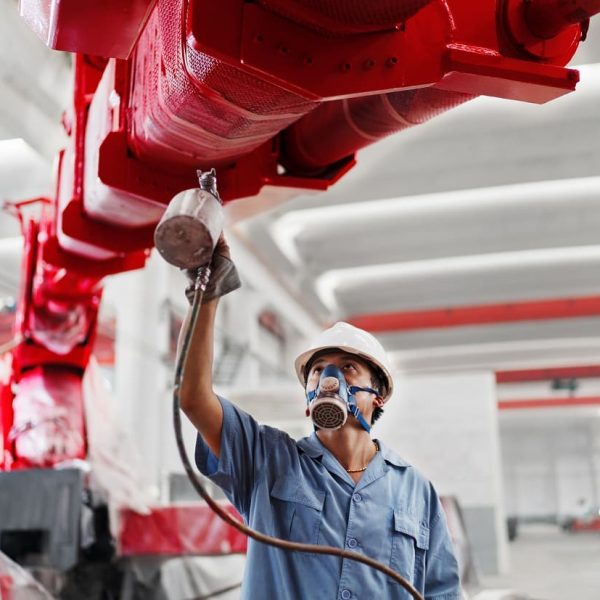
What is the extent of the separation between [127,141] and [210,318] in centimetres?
72

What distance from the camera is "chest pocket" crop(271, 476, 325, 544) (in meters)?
1.57

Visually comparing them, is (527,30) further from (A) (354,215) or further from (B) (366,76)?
(A) (354,215)

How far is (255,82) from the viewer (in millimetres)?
1362

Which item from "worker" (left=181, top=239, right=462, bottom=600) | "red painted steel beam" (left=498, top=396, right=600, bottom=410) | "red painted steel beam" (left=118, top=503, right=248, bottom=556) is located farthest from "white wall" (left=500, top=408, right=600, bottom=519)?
"worker" (left=181, top=239, right=462, bottom=600)

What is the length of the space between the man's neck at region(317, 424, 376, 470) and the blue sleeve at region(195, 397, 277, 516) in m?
0.17

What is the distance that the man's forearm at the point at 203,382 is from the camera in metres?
1.40

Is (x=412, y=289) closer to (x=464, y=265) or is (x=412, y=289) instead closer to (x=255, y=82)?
(x=464, y=265)

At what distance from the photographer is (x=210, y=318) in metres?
1.38

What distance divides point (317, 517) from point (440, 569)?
14.9 inches

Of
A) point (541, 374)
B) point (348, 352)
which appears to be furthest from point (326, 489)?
point (541, 374)

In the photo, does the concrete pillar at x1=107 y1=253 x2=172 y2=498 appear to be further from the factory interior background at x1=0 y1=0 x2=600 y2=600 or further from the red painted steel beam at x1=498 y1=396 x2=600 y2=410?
the red painted steel beam at x1=498 y1=396 x2=600 y2=410

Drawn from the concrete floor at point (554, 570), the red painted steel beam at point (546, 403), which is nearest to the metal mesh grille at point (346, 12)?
the concrete floor at point (554, 570)

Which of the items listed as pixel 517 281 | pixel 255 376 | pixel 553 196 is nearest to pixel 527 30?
pixel 553 196

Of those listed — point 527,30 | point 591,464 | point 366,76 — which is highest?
point 527,30
